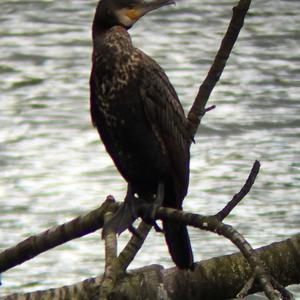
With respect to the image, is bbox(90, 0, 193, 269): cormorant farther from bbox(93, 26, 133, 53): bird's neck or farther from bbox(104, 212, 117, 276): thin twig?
bbox(104, 212, 117, 276): thin twig

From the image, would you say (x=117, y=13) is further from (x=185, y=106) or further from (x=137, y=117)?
(x=185, y=106)

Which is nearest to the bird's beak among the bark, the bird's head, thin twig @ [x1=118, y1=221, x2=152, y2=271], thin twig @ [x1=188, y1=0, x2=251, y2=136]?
the bird's head

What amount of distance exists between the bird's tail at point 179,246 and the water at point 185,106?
2603mm

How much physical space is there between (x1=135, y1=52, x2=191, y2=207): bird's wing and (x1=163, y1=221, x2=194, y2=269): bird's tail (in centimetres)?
12

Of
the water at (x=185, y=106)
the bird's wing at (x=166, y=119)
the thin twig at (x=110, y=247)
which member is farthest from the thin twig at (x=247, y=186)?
the water at (x=185, y=106)

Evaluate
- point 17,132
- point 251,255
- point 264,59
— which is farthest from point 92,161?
point 251,255

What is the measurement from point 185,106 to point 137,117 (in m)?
4.97

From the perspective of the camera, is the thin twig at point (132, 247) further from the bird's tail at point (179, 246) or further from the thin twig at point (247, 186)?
the thin twig at point (247, 186)

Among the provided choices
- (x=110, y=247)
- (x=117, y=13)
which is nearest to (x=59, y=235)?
(x=110, y=247)

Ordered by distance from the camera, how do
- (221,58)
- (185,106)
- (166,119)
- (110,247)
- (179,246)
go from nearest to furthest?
1. (110,247)
2. (221,58)
3. (179,246)
4. (166,119)
5. (185,106)

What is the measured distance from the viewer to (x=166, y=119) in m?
4.53

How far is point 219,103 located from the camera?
31.5ft

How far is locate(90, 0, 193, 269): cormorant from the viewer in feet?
14.5

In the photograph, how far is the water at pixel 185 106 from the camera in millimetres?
7602
